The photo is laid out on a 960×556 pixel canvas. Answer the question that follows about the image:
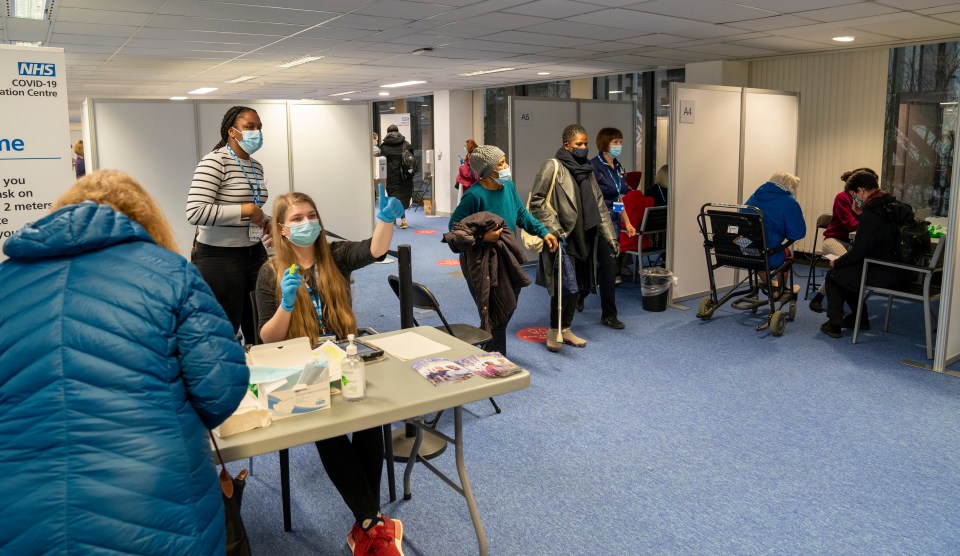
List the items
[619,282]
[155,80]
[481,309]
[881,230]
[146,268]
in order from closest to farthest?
[146,268]
[481,309]
[881,230]
[619,282]
[155,80]

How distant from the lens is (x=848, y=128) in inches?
310

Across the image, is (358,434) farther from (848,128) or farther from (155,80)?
(155,80)

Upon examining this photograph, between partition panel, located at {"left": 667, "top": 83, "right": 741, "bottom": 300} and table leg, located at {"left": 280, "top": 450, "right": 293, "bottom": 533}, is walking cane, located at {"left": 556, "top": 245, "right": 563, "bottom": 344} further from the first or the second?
table leg, located at {"left": 280, "top": 450, "right": 293, "bottom": 533}

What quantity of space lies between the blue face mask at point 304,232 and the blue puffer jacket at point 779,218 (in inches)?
154

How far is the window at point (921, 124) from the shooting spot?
729 centimetres

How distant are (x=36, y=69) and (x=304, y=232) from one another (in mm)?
1308

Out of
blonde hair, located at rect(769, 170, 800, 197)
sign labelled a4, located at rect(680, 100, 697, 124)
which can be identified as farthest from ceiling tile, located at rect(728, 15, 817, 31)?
blonde hair, located at rect(769, 170, 800, 197)

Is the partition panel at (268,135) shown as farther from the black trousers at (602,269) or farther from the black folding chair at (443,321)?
the black trousers at (602,269)

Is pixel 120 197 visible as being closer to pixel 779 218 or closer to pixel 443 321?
pixel 443 321

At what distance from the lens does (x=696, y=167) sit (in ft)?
20.3

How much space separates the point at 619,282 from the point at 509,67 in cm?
390

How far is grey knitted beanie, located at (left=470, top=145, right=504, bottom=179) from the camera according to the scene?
420 centimetres

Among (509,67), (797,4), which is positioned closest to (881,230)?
(797,4)

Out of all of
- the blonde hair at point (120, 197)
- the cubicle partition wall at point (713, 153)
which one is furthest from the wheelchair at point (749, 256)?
the blonde hair at point (120, 197)
